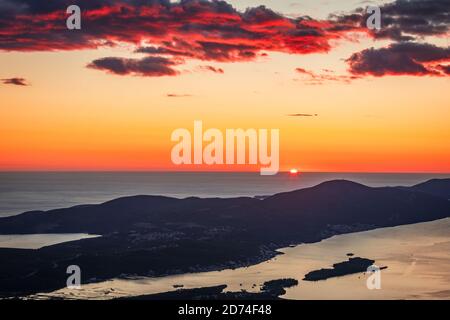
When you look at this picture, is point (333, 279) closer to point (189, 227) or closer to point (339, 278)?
point (339, 278)

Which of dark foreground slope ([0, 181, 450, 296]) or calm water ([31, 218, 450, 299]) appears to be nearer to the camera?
calm water ([31, 218, 450, 299])

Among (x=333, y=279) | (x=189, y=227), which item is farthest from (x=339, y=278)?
(x=189, y=227)

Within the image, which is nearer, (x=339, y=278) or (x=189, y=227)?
(x=339, y=278)

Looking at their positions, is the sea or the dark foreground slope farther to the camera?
the dark foreground slope

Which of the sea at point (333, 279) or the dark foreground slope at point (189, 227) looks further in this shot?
the dark foreground slope at point (189, 227)

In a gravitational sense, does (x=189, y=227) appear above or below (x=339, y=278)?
above
